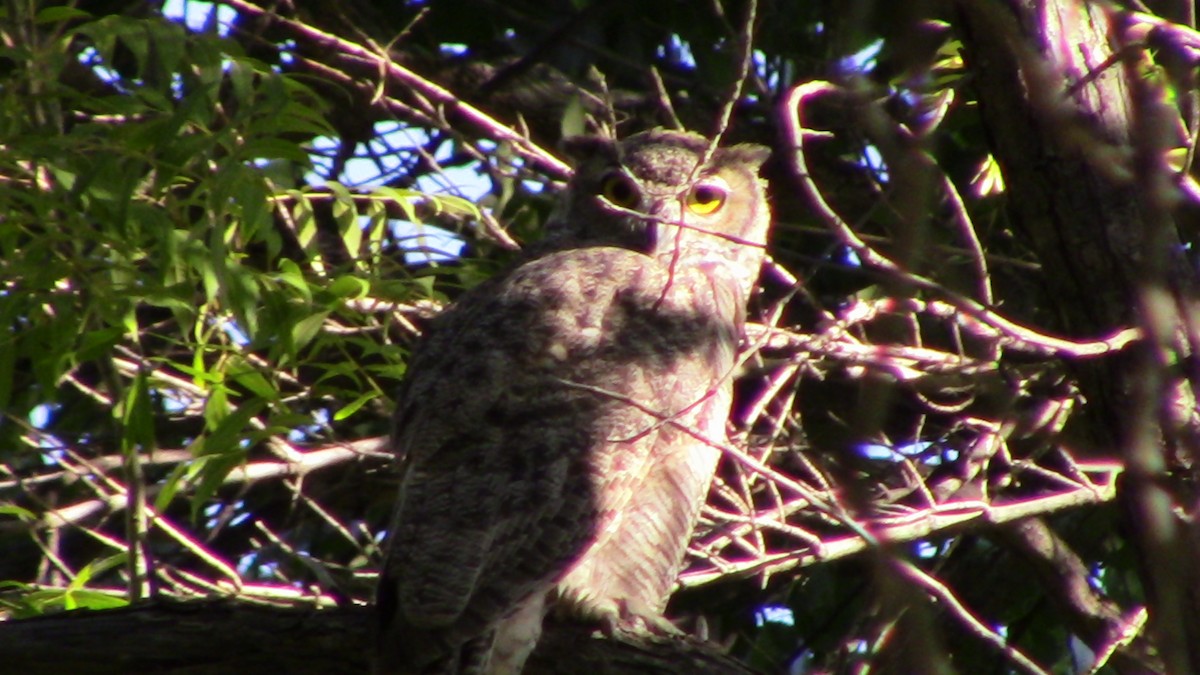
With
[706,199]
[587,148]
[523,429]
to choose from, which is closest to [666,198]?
[706,199]

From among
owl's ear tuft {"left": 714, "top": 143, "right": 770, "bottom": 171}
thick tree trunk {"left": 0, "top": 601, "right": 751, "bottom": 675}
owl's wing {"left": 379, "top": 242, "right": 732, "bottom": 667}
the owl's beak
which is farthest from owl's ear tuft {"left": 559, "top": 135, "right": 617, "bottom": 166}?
thick tree trunk {"left": 0, "top": 601, "right": 751, "bottom": 675}

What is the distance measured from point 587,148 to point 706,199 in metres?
0.32

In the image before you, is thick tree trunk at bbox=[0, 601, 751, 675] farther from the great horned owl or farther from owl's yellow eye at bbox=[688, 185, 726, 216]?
owl's yellow eye at bbox=[688, 185, 726, 216]

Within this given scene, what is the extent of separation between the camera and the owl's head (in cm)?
338

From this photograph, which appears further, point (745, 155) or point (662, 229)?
point (745, 155)

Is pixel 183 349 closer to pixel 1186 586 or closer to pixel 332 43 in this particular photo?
pixel 332 43

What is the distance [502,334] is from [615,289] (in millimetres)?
305

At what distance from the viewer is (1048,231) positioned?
7.88ft

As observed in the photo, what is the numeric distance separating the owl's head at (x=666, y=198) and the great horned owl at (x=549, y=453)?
17 cm

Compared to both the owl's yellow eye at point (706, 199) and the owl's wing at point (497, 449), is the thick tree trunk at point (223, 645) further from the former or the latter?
the owl's yellow eye at point (706, 199)

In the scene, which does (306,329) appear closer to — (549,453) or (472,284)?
(549,453)

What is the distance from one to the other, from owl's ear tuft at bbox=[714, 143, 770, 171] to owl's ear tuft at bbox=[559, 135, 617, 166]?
11.3 inches

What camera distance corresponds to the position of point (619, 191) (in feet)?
11.5

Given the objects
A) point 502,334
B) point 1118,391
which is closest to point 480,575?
point 502,334
